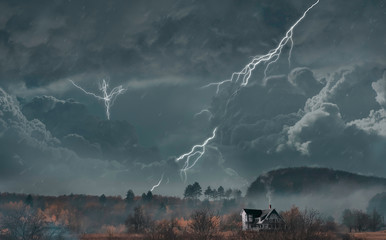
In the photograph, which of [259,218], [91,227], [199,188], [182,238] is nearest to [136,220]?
[259,218]

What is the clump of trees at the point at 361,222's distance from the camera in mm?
93062

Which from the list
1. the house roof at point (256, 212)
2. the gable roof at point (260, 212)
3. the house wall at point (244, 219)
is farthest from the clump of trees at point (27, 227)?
the gable roof at point (260, 212)

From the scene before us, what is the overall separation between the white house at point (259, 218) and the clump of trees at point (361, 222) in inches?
1193

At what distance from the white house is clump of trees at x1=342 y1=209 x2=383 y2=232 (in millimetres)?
30310

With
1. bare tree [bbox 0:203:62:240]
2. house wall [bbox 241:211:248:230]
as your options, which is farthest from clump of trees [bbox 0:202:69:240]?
house wall [bbox 241:211:248:230]

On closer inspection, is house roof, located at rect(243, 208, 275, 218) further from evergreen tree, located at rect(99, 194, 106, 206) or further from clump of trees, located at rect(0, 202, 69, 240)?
evergreen tree, located at rect(99, 194, 106, 206)

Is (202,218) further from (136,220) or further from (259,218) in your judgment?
Answer: (136,220)

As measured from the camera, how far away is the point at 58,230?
5706 cm

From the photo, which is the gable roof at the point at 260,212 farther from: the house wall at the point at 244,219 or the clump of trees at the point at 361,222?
the clump of trees at the point at 361,222

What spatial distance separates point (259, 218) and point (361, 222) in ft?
112

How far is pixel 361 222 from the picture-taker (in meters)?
93.2

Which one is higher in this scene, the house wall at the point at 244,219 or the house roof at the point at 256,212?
the house roof at the point at 256,212

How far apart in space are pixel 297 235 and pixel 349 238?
36120 millimetres

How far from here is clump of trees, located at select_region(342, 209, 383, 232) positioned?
93.1m
